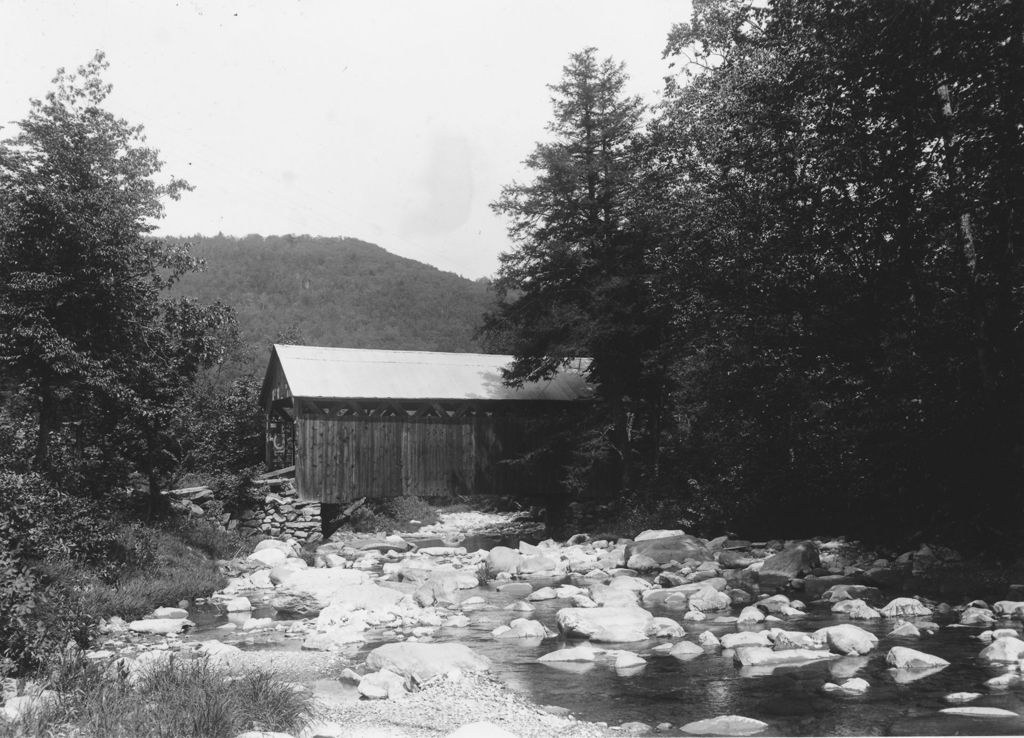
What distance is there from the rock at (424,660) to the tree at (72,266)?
752 centimetres

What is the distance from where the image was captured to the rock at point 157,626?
10.5 meters

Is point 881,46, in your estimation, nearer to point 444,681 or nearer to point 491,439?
point 444,681

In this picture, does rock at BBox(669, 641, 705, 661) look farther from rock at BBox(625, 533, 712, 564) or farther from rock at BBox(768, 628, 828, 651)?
rock at BBox(625, 533, 712, 564)

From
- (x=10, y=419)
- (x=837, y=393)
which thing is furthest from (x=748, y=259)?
(x=10, y=419)

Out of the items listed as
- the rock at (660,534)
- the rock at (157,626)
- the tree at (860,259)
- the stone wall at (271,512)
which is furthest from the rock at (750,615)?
the stone wall at (271,512)

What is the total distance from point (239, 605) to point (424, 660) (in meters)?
5.74

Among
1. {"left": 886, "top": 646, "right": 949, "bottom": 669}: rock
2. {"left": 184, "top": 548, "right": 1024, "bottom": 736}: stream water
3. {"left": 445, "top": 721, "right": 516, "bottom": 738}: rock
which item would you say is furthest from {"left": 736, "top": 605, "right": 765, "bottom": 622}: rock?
{"left": 445, "top": 721, "right": 516, "bottom": 738}: rock

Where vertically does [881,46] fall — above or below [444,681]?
above

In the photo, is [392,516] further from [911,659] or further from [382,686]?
[911,659]

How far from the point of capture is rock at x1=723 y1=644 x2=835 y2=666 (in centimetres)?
820

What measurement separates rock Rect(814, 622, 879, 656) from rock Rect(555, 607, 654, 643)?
203cm

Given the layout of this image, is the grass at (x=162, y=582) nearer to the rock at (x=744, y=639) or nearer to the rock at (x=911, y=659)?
the rock at (x=744, y=639)

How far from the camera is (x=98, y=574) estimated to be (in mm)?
11820

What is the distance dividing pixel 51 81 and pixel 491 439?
1490cm
